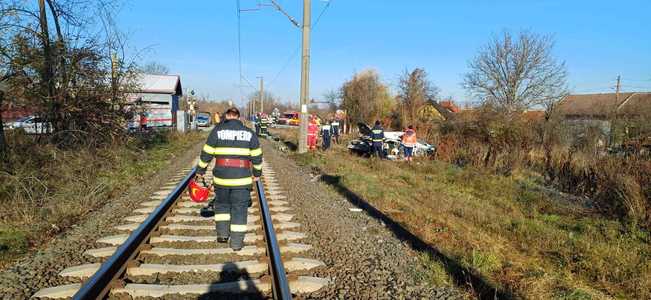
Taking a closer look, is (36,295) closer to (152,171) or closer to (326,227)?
(326,227)

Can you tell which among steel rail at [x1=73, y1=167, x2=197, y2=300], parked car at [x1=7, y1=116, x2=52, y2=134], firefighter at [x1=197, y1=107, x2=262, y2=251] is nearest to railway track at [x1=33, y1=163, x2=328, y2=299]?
steel rail at [x1=73, y1=167, x2=197, y2=300]

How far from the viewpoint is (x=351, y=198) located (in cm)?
879

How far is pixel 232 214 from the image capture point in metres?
4.95

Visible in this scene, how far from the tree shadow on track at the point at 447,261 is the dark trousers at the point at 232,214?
2302mm

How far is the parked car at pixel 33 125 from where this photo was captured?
991 cm

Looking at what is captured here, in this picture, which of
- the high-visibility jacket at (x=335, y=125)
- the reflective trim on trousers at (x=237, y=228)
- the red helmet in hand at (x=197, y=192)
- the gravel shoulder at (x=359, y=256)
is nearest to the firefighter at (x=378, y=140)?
the high-visibility jacket at (x=335, y=125)

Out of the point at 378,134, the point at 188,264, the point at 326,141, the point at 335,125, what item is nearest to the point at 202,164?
the point at 188,264

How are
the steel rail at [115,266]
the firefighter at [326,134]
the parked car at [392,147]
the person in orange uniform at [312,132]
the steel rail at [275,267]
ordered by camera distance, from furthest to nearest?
the firefighter at [326,134]
the person in orange uniform at [312,132]
the parked car at [392,147]
the steel rail at [275,267]
the steel rail at [115,266]

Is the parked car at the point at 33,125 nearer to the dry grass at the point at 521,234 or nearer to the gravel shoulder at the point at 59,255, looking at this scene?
the gravel shoulder at the point at 59,255

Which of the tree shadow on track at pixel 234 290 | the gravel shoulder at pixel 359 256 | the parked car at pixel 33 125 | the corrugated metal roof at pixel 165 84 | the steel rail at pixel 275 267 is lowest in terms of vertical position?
the gravel shoulder at pixel 359 256

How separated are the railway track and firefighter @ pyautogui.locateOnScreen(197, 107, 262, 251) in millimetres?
370

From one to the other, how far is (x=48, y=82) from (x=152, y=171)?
3.39 m

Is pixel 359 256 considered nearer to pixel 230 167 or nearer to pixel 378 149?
pixel 230 167

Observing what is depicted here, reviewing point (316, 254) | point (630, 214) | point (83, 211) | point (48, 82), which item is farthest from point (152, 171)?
point (630, 214)
